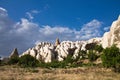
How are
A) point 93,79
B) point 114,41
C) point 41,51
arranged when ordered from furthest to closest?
point 41,51, point 114,41, point 93,79

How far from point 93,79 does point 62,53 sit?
3391 inches

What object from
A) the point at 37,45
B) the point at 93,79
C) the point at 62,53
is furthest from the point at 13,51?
the point at 93,79

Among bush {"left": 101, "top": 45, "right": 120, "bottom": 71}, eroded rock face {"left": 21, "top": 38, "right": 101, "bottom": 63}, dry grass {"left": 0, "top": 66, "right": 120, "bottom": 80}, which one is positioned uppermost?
eroded rock face {"left": 21, "top": 38, "right": 101, "bottom": 63}

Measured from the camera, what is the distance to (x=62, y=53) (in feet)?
381

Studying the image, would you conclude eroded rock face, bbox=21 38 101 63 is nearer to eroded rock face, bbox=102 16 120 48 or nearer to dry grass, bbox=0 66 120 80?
eroded rock face, bbox=102 16 120 48

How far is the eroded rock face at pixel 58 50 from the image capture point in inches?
4516

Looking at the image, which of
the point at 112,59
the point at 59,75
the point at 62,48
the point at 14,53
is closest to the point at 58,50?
the point at 62,48

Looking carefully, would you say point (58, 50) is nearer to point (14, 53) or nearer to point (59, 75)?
point (14, 53)

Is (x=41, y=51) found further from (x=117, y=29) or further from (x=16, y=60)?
(x=117, y=29)

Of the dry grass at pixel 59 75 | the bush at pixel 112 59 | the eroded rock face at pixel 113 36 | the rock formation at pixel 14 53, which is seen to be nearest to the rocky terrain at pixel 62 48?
the eroded rock face at pixel 113 36

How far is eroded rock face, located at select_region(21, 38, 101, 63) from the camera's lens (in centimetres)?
11471

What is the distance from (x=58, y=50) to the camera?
120 m

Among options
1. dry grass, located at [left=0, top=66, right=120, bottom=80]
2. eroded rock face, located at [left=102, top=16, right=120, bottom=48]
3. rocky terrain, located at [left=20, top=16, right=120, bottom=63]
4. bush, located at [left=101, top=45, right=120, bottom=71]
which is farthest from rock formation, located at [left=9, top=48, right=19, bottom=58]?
dry grass, located at [left=0, top=66, right=120, bottom=80]

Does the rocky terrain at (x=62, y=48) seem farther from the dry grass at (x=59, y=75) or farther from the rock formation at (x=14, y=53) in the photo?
the dry grass at (x=59, y=75)
